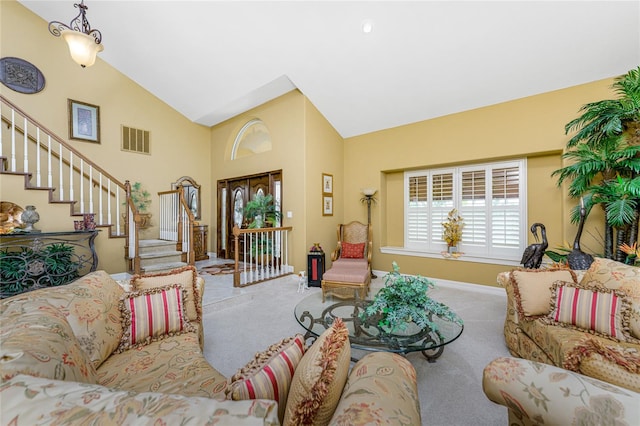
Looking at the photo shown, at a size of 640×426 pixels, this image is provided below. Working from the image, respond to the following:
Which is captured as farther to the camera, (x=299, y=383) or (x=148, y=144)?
(x=148, y=144)

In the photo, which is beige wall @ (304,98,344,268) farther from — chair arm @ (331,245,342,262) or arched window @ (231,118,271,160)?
arched window @ (231,118,271,160)

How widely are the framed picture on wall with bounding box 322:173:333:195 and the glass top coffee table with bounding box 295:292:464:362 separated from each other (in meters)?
2.82

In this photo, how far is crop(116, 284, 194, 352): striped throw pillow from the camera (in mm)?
1643

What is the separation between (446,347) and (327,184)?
347 cm

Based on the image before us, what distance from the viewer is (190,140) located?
6258 mm

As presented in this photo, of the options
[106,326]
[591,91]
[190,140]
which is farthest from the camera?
[190,140]

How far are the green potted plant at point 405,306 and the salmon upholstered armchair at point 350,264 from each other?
0.69 m

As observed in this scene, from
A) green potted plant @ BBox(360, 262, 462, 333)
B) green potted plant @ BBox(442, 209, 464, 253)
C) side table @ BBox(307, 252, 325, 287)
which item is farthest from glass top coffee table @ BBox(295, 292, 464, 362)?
green potted plant @ BBox(442, 209, 464, 253)

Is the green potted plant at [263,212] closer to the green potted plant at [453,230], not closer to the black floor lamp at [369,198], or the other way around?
the black floor lamp at [369,198]

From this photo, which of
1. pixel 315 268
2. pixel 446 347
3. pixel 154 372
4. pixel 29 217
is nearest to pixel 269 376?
pixel 154 372

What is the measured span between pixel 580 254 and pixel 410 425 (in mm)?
3405

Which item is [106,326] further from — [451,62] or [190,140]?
[190,140]

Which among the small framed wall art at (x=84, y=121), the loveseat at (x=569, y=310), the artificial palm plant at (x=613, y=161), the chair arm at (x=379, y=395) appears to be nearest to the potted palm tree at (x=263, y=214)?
the small framed wall art at (x=84, y=121)

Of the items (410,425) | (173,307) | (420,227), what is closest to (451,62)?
(420,227)
